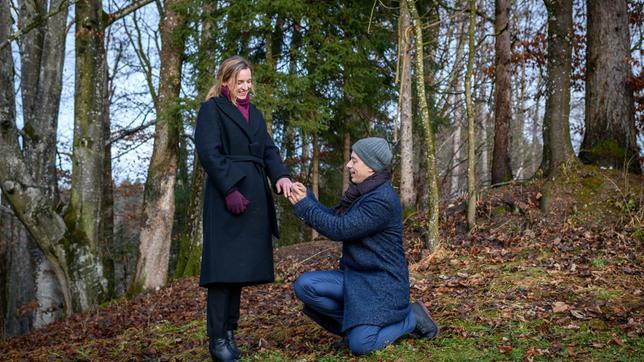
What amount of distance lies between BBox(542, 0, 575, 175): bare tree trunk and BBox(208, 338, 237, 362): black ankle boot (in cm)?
579

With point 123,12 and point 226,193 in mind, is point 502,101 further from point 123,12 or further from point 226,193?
point 226,193

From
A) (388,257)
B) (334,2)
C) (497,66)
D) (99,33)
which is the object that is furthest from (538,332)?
(99,33)

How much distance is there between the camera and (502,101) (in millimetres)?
10375

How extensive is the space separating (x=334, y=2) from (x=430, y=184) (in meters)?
4.83

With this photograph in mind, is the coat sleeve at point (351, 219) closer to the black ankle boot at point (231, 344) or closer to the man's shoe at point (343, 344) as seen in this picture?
the man's shoe at point (343, 344)

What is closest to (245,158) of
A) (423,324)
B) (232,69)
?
(232,69)

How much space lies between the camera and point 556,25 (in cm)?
888

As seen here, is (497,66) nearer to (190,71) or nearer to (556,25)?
(556,25)

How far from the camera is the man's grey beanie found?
13.9 ft

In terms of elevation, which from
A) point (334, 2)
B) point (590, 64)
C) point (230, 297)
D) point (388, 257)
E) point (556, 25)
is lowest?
point (230, 297)

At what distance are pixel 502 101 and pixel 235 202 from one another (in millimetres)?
7355

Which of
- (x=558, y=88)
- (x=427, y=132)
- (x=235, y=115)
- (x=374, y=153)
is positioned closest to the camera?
(x=374, y=153)

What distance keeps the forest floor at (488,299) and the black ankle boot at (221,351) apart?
237 mm

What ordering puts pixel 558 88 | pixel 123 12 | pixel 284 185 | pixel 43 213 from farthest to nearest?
pixel 123 12 < pixel 43 213 < pixel 558 88 < pixel 284 185
